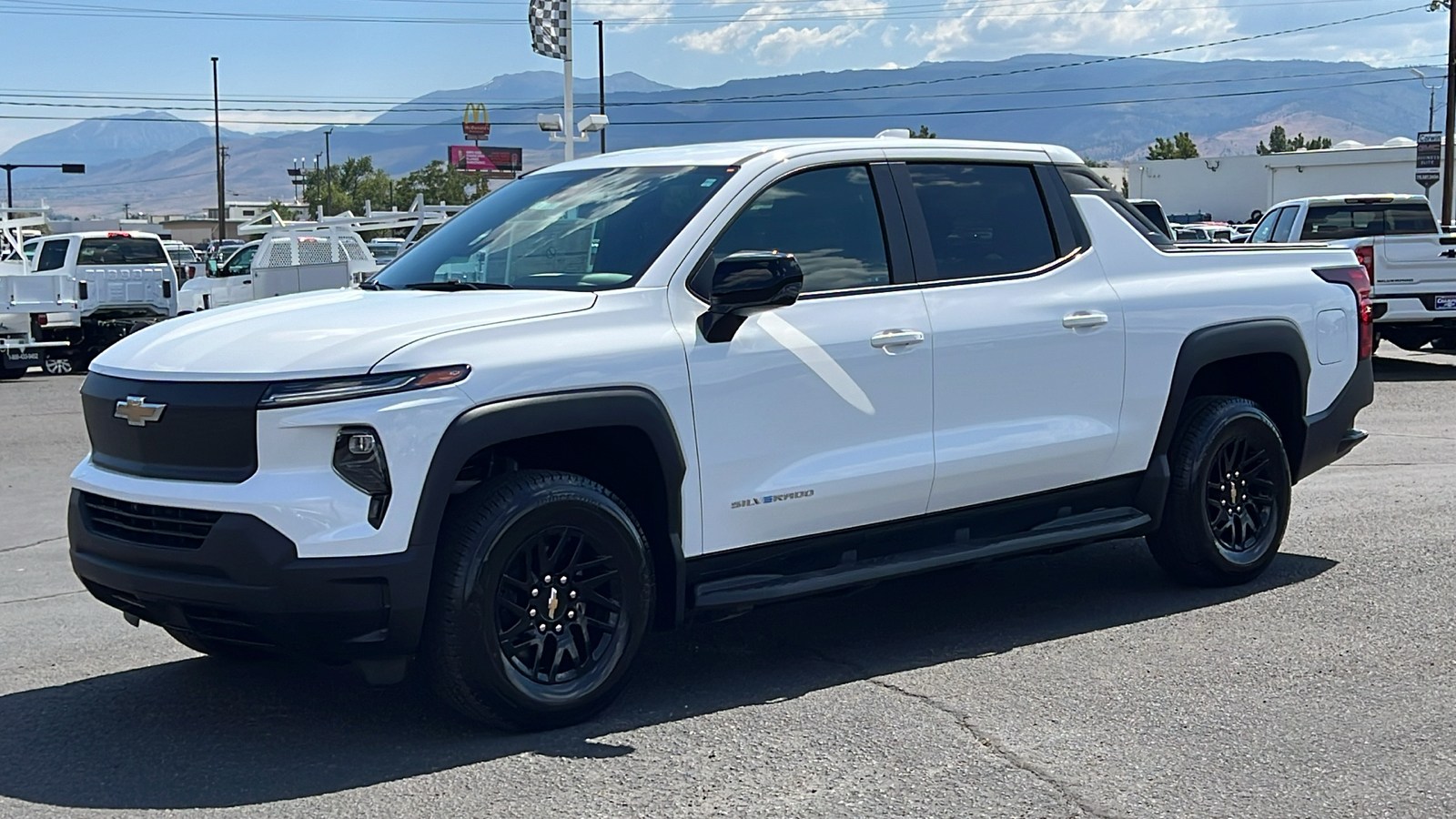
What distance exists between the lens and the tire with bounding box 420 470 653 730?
4.77 meters

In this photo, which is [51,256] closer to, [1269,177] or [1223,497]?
[1223,497]

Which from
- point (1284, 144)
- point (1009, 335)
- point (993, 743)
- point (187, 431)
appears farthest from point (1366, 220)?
point (1284, 144)

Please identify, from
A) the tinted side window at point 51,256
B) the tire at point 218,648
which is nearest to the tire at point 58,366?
the tinted side window at point 51,256

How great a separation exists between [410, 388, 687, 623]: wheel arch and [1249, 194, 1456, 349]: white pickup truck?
12437mm

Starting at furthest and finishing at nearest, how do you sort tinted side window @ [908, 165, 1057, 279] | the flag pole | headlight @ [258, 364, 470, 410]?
the flag pole < tinted side window @ [908, 165, 1057, 279] < headlight @ [258, 364, 470, 410]

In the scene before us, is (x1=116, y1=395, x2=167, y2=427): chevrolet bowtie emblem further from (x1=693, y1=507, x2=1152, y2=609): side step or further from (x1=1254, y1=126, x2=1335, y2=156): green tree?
(x1=1254, y1=126, x2=1335, y2=156): green tree

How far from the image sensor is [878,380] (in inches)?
222

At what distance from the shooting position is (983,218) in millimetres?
6281

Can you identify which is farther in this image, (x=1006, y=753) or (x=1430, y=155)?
(x=1430, y=155)

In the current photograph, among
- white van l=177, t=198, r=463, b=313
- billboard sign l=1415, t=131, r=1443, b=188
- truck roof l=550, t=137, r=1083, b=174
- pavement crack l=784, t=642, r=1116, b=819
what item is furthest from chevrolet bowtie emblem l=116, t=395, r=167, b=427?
billboard sign l=1415, t=131, r=1443, b=188

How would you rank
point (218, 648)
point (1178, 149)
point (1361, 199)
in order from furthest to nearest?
point (1178, 149) → point (1361, 199) → point (218, 648)

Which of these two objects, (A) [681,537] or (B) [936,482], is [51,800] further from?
(B) [936,482]

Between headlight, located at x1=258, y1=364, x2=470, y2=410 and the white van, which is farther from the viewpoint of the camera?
the white van

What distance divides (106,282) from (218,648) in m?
18.4
